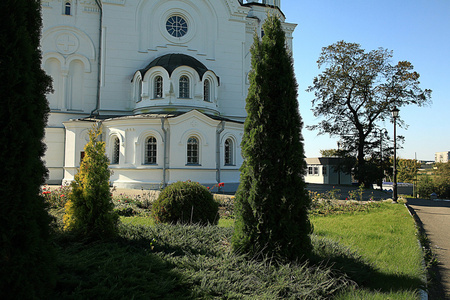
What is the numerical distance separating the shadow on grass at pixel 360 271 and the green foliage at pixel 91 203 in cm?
365

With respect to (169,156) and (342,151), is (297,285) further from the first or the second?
(342,151)

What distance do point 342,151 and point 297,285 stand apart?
3071cm

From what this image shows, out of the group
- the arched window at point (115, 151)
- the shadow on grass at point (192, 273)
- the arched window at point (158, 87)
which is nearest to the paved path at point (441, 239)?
the shadow on grass at point (192, 273)

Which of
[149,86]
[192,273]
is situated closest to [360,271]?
[192,273]

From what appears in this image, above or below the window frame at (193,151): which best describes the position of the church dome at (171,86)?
above

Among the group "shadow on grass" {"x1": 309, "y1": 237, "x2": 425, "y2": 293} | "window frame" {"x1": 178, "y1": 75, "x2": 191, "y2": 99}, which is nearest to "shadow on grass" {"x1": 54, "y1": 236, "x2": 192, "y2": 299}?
"shadow on grass" {"x1": 309, "y1": 237, "x2": 425, "y2": 293}

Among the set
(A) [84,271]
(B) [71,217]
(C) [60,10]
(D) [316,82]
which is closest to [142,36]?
(C) [60,10]

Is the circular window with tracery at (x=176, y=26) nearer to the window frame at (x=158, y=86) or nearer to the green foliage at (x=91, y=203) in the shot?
the window frame at (x=158, y=86)

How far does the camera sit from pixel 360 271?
4.88 m

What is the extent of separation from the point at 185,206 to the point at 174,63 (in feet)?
52.1

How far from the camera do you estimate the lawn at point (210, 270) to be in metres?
3.76

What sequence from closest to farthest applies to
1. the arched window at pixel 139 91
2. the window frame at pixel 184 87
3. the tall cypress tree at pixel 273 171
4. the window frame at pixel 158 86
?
the tall cypress tree at pixel 273 171
the window frame at pixel 158 86
the window frame at pixel 184 87
the arched window at pixel 139 91

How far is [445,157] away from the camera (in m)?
132

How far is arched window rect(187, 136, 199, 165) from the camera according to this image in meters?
20.5
